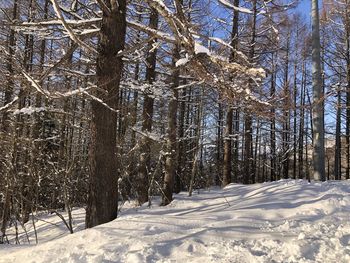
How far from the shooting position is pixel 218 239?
446 centimetres

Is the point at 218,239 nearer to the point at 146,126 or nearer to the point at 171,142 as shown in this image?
the point at 171,142

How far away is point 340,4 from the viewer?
19109 mm

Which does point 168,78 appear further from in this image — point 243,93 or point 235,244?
point 235,244

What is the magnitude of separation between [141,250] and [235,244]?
1.07 meters

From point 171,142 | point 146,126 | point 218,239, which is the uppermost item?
point 146,126

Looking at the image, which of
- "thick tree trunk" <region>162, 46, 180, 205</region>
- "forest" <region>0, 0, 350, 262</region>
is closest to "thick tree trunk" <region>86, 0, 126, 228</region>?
"forest" <region>0, 0, 350, 262</region>

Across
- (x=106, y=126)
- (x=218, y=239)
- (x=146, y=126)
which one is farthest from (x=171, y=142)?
(x=218, y=239)

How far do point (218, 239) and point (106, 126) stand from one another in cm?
248

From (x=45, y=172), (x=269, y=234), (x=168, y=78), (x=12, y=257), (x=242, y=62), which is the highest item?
(x=168, y=78)

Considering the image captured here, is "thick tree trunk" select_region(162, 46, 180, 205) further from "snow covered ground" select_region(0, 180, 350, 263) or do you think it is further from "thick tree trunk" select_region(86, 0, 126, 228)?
"snow covered ground" select_region(0, 180, 350, 263)

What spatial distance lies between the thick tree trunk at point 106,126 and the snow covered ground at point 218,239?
0.51m

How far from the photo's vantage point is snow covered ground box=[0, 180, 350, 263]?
4055 mm

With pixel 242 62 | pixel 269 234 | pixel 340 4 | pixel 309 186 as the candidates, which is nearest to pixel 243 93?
pixel 242 62

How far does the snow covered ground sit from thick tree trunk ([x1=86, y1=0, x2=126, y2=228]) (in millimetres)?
509
